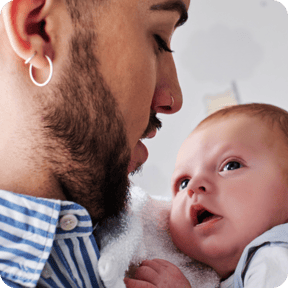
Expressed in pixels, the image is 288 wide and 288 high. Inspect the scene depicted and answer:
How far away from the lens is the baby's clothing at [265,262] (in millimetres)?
606

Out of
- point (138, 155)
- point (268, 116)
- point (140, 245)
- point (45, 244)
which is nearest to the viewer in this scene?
point (45, 244)

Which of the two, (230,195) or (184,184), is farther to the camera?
(184,184)

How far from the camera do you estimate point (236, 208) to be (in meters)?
0.72

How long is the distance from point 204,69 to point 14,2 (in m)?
1.08

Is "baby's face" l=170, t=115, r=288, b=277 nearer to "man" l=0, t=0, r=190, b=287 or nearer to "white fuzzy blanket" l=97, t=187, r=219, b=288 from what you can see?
"white fuzzy blanket" l=97, t=187, r=219, b=288

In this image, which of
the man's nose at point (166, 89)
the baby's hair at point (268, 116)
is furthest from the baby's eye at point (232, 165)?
the man's nose at point (166, 89)

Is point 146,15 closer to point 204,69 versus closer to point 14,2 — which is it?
point 14,2

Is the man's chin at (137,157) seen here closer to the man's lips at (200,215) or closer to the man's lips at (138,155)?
the man's lips at (138,155)

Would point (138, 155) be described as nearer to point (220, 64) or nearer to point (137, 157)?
point (137, 157)

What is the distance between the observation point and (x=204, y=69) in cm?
151

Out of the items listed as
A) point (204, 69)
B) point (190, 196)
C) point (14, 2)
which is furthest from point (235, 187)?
point (204, 69)

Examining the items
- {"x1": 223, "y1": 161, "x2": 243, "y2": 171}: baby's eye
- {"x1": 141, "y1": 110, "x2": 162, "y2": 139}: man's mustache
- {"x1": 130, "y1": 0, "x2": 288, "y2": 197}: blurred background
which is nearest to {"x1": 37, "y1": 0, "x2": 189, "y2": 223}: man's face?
{"x1": 141, "y1": 110, "x2": 162, "y2": 139}: man's mustache

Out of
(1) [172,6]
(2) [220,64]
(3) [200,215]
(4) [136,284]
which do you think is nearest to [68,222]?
(4) [136,284]

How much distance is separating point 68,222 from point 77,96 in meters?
0.29
